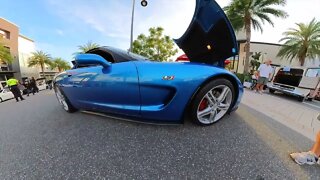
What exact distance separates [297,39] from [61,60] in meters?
60.3

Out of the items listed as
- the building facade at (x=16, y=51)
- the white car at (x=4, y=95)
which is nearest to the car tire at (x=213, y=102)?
the white car at (x=4, y=95)

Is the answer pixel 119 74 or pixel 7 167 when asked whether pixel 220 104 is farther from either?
pixel 7 167

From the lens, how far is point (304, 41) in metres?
20.1

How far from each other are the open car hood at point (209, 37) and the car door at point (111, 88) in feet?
3.03

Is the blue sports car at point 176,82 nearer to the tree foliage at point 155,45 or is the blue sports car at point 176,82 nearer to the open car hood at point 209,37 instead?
the open car hood at point 209,37

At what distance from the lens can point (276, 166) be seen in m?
1.40

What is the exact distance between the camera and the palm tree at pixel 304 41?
761 inches

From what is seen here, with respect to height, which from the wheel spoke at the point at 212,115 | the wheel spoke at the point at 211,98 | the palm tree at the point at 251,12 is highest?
the palm tree at the point at 251,12

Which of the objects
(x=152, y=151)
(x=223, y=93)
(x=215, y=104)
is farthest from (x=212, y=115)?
(x=152, y=151)

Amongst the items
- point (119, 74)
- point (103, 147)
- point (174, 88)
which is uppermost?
point (119, 74)

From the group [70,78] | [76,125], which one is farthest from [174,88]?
[70,78]

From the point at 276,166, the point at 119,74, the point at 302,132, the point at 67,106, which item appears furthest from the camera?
the point at 67,106

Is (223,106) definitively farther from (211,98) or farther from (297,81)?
(297,81)

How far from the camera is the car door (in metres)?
1.81
